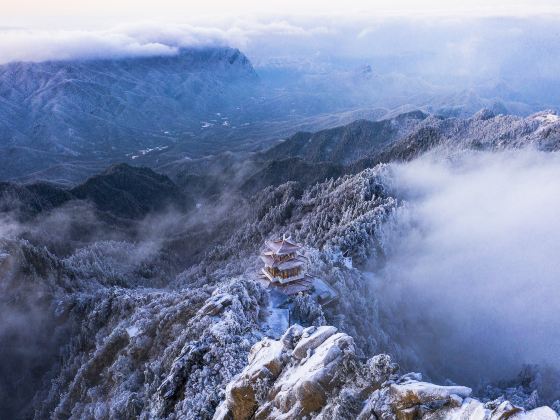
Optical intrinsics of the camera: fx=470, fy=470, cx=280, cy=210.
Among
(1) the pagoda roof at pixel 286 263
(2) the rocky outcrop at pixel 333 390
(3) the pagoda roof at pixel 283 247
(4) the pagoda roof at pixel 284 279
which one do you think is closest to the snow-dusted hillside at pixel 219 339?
(2) the rocky outcrop at pixel 333 390

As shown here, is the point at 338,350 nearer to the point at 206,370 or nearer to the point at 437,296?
the point at 206,370

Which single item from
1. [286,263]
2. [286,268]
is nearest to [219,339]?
[286,268]

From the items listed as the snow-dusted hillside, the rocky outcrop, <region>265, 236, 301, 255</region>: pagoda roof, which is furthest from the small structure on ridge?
the rocky outcrop

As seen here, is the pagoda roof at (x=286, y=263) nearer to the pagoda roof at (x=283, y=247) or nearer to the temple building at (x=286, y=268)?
the temple building at (x=286, y=268)

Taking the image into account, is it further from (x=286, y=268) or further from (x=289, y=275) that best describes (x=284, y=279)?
(x=286, y=268)

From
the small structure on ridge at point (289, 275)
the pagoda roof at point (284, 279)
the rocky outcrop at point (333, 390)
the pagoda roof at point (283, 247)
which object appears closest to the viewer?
the rocky outcrop at point (333, 390)

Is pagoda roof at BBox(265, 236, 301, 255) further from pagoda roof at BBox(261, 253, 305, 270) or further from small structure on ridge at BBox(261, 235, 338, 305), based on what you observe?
pagoda roof at BBox(261, 253, 305, 270)
